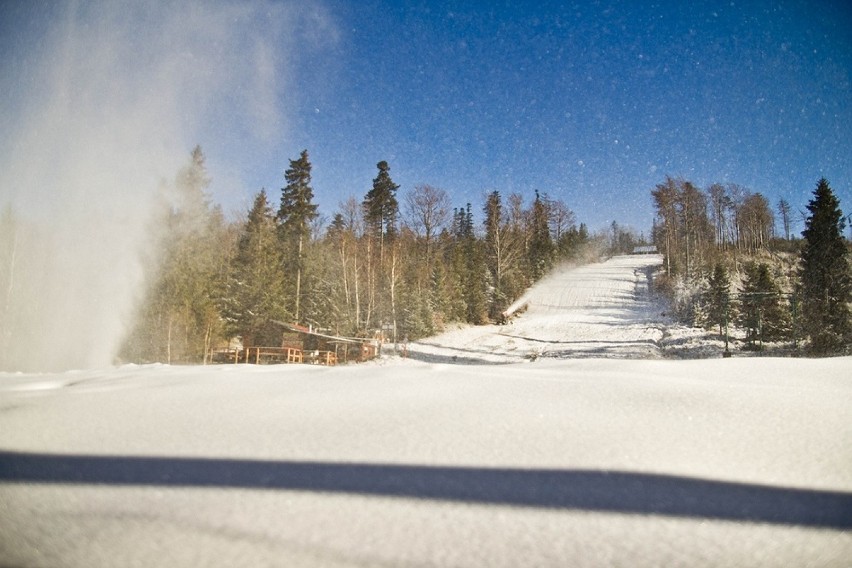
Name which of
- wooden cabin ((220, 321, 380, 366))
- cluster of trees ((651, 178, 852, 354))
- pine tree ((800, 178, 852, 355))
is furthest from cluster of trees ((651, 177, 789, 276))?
wooden cabin ((220, 321, 380, 366))

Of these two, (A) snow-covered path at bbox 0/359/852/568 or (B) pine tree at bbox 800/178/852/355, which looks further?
(B) pine tree at bbox 800/178/852/355

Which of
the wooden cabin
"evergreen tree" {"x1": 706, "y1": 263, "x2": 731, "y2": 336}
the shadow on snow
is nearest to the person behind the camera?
the shadow on snow

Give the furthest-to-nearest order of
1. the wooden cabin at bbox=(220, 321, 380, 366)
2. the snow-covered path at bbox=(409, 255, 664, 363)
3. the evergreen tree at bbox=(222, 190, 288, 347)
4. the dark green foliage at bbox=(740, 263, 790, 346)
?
the evergreen tree at bbox=(222, 190, 288, 347) → the snow-covered path at bbox=(409, 255, 664, 363) → the wooden cabin at bbox=(220, 321, 380, 366) → the dark green foliage at bbox=(740, 263, 790, 346)

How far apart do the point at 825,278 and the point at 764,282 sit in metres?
4.98

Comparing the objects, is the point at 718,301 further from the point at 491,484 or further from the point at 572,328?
the point at 491,484

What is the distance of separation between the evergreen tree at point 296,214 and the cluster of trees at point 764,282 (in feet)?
91.4

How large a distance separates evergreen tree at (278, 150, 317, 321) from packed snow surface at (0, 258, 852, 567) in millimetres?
27520

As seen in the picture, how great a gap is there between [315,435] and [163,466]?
50 cm

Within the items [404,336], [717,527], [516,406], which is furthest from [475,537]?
[404,336]

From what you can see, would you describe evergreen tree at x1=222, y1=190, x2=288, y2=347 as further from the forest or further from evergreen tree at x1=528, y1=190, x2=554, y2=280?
evergreen tree at x1=528, y1=190, x2=554, y2=280

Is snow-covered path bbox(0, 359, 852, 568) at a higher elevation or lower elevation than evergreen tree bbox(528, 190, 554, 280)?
lower

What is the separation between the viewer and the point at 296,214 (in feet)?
99.1

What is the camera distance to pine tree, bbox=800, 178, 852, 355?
17.6 metres

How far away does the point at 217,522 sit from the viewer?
0.92 m
